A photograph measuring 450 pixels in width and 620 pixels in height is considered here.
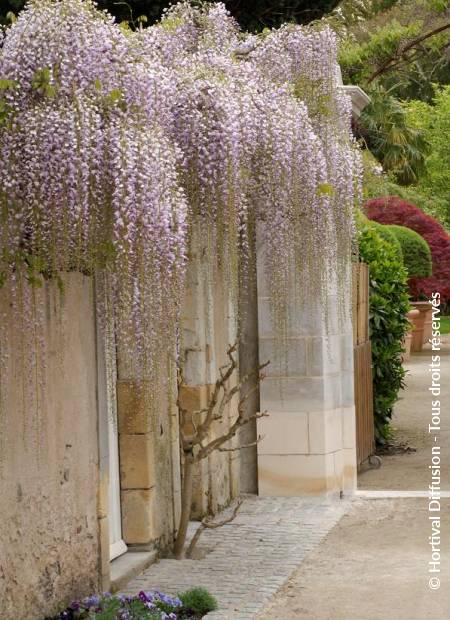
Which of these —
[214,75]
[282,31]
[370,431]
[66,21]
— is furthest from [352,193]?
[370,431]

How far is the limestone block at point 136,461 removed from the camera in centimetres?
697

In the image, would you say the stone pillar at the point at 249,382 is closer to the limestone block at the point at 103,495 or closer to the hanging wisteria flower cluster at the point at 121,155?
the limestone block at the point at 103,495

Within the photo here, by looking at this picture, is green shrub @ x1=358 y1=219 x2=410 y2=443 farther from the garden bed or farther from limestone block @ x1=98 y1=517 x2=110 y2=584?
the garden bed

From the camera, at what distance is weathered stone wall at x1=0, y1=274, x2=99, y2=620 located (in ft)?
16.8

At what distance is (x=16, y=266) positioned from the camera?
476 centimetres

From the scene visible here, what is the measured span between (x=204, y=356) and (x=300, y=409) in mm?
1344

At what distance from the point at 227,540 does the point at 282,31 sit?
10.5 feet

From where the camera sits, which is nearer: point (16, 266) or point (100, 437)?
point (16, 266)

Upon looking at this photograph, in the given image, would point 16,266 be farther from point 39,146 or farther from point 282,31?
point 282,31

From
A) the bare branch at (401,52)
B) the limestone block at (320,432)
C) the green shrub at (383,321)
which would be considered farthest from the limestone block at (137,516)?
the bare branch at (401,52)

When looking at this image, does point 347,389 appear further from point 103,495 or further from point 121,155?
point 121,155

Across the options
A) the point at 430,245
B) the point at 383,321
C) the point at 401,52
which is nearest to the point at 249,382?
the point at 383,321

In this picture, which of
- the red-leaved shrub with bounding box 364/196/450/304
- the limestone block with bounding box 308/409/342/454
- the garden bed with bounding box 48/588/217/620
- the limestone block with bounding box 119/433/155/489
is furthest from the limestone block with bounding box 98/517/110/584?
the red-leaved shrub with bounding box 364/196/450/304

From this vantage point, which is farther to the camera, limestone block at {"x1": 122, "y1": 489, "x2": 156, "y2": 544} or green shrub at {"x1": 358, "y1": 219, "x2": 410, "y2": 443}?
green shrub at {"x1": 358, "y1": 219, "x2": 410, "y2": 443}
